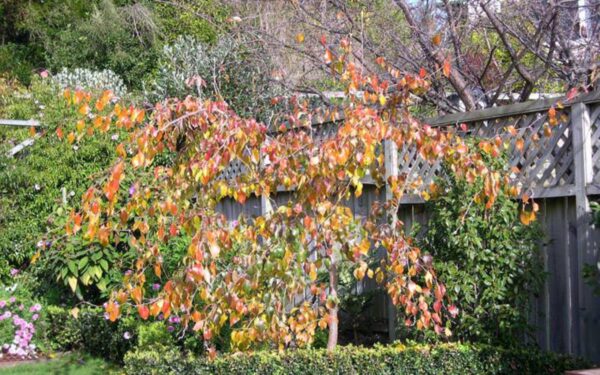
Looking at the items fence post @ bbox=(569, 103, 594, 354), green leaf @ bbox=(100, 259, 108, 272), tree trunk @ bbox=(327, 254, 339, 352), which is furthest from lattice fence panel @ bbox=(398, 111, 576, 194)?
green leaf @ bbox=(100, 259, 108, 272)

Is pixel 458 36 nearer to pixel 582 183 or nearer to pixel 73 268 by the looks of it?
pixel 582 183

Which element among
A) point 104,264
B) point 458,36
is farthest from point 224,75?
point 104,264

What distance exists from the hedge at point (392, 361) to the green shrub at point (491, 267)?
248 millimetres

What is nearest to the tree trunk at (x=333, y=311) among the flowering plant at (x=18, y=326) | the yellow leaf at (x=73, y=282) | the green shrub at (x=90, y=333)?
the green shrub at (x=90, y=333)

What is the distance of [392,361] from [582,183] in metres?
1.81

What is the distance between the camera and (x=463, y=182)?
5844mm

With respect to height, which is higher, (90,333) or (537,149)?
(537,149)

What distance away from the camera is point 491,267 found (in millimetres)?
5703

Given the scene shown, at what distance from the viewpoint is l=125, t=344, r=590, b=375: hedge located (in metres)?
5.43

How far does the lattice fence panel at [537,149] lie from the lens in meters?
5.61

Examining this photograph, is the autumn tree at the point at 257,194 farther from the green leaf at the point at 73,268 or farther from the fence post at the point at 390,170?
the green leaf at the point at 73,268

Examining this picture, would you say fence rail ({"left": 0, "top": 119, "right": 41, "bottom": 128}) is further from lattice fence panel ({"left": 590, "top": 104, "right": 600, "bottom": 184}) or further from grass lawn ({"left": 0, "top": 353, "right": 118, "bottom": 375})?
lattice fence panel ({"left": 590, "top": 104, "right": 600, "bottom": 184})

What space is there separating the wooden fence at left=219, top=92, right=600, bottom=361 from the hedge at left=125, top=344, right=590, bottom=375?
0.39 meters

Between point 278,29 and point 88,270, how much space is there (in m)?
4.15
